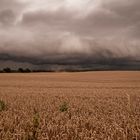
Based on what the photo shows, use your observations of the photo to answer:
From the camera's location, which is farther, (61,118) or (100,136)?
(61,118)

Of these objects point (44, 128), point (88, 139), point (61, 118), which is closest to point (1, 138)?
point (44, 128)

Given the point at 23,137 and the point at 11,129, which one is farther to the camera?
the point at 11,129

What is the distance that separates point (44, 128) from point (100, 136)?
2063 mm

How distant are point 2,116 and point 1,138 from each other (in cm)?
324

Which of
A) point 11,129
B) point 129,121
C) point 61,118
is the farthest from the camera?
point 61,118

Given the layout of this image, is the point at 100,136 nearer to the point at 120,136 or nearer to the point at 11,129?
the point at 120,136

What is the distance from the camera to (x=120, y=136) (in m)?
6.63

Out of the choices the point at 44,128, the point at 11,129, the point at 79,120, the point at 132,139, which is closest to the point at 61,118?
the point at 79,120

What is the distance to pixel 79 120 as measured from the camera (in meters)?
8.76

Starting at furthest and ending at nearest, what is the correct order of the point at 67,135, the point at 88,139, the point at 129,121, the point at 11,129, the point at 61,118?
the point at 61,118
the point at 129,121
the point at 11,129
the point at 67,135
the point at 88,139

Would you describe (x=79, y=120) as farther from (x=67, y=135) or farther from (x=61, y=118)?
(x=67, y=135)

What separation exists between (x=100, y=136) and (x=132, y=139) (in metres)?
0.94

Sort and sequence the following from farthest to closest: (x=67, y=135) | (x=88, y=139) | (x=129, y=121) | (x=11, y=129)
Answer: (x=129, y=121)
(x=11, y=129)
(x=67, y=135)
(x=88, y=139)

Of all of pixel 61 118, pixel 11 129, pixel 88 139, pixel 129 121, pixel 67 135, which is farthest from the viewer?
pixel 61 118
